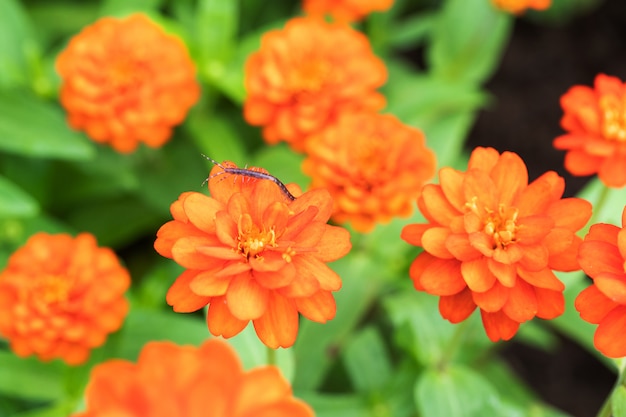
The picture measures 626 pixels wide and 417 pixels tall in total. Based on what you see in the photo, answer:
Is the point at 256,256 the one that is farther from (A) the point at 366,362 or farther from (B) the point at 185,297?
(A) the point at 366,362

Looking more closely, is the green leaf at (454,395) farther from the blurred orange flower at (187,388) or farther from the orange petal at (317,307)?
the blurred orange flower at (187,388)

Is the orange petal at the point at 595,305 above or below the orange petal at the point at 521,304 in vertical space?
below

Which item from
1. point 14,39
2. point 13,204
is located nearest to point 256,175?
point 13,204

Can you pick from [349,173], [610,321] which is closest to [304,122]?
[349,173]

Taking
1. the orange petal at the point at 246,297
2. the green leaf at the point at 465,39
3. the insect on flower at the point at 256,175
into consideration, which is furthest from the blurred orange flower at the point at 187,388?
the green leaf at the point at 465,39

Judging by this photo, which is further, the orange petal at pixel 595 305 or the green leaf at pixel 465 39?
the green leaf at pixel 465 39

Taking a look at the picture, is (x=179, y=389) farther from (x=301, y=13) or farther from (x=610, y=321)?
(x=301, y=13)
